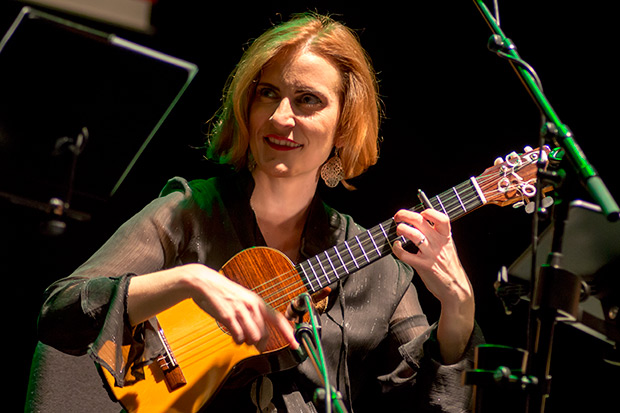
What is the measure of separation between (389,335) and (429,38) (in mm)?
1499

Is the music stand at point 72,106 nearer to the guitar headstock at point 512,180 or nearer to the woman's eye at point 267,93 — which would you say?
the woman's eye at point 267,93

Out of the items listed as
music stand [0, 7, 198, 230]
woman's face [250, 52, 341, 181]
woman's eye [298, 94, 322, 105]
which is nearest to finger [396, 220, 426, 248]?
woman's face [250, 52, 341, 181]

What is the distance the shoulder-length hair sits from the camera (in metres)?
2.42

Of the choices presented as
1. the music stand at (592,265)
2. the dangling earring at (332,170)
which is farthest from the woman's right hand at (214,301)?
the dangling earring at (332,170)

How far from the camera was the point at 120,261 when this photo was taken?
2082 mm

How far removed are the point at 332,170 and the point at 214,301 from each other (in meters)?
1.15

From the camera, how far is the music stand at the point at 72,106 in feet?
7.07

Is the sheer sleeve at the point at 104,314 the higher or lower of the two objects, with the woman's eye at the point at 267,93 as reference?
lower

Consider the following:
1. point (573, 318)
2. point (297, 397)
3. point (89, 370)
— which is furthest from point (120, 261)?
point (573, 318)

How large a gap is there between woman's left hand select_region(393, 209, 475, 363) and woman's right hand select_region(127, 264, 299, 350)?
619 mm

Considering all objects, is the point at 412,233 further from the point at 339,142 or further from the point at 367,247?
the point at 339,142

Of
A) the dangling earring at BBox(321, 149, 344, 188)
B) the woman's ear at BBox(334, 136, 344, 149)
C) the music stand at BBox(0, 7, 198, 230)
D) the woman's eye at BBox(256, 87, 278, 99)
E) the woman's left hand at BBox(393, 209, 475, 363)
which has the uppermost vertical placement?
the music stand at BBox(0, 7, 198, 230)

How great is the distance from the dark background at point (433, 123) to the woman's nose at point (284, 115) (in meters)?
0.63

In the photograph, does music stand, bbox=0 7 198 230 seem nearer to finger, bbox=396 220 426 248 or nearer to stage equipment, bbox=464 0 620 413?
finger, bbox=396 220 426 248
